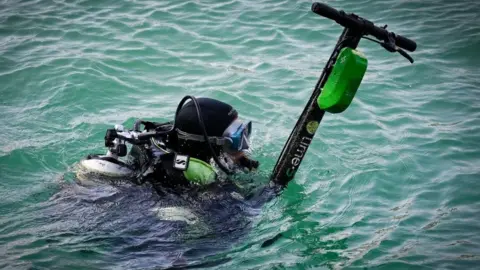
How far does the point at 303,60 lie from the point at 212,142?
181 inches

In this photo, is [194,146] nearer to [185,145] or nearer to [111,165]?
[185,145]

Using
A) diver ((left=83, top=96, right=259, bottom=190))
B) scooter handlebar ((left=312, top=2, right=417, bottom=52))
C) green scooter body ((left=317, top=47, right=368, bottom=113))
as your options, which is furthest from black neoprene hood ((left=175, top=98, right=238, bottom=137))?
scooter handlebar ((left=312, top=2, right=417, bottom=52))

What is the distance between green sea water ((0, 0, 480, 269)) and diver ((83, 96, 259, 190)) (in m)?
0.26

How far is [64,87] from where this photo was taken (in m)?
8.23

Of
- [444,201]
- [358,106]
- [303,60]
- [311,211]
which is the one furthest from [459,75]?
[311,211]

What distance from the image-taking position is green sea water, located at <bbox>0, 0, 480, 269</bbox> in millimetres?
4691

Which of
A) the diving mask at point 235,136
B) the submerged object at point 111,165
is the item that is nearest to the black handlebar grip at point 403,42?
the diving mask at point 235,136

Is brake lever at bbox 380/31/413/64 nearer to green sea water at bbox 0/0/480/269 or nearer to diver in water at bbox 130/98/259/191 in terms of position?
diver in water at bbox 130/98/259/191

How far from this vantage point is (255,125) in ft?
24.3

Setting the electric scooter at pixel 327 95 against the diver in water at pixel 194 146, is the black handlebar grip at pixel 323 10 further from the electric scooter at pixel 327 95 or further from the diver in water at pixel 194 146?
the diver in water at pixel 194 146

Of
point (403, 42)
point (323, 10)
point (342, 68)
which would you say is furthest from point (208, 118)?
point (403, 42)

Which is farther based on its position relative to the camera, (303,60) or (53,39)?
(53,39)

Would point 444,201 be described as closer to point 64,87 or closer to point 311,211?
point 311,211

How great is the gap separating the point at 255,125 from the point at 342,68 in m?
3.04
